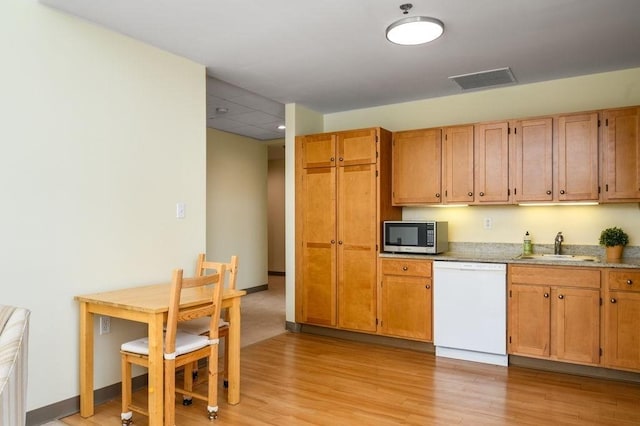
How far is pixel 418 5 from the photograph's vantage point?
2.70 meters

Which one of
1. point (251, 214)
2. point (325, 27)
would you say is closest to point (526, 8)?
point (325, 27)

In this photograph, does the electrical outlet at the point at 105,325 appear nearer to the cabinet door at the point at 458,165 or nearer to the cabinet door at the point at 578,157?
the cabinet door at the point at 458,165

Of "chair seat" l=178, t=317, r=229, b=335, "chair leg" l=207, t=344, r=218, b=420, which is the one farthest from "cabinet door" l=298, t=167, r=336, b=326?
"chair leg" l=207, t=344, r=218, b=420

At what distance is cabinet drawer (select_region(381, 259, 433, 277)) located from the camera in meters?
4.09

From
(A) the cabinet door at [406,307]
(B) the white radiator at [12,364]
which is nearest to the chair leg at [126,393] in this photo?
(B) the white radiator at [12,364]

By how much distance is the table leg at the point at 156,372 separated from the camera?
2.38 meters

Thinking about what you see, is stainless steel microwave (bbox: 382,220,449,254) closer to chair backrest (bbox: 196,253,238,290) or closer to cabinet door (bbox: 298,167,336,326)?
cabinet door (bbox: 298,167,336,326)

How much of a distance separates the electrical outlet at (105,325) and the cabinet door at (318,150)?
2567 mm

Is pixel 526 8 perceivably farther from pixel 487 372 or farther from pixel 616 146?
pixel 487 372

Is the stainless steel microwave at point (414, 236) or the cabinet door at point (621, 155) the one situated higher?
the cabinet door at point (621, 155)

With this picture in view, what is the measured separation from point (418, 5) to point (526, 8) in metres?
0.70

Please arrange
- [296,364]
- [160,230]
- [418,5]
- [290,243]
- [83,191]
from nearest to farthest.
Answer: [418,5] < [83,191] < [160,230] < [296,364] < [290,243]

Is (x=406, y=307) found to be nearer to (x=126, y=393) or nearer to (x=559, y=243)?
(x=559, y=243)

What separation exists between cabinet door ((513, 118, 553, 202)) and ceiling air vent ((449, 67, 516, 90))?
46 centimetres
